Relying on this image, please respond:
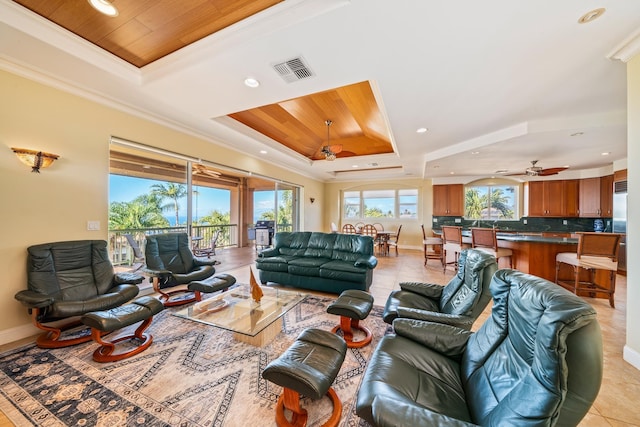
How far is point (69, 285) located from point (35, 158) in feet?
4.64

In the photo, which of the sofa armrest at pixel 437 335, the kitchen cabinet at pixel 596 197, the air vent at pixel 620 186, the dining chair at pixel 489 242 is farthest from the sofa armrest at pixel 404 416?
the kitchen cabinet at pixel 596 197

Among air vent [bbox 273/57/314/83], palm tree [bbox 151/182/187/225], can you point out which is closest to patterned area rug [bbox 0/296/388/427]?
palm tree [bbox 151/182/187/225]

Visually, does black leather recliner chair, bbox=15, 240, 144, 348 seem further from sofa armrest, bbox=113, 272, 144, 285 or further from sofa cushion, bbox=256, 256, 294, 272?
sofa cushion, bbox=256, 256, 294, 272

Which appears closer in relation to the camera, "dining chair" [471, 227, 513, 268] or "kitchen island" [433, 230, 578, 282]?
"kitchen island" [433, 230, 578, 282]

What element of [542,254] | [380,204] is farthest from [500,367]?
[380,204]

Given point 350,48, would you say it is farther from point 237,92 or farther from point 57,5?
point 57,5

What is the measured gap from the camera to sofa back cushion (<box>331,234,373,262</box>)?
415 centimetres

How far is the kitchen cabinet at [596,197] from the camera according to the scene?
589cm

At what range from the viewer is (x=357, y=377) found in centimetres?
192

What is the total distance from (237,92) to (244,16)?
0.99 meters

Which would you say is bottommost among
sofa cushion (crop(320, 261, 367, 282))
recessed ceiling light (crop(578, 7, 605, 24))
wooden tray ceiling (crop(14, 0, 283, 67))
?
sofa cushion (crop(320, 261, 367, 282))

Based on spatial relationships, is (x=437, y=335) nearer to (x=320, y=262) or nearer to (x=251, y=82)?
(x=320, y=262)

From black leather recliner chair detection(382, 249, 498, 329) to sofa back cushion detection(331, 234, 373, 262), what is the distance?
1.50 metres

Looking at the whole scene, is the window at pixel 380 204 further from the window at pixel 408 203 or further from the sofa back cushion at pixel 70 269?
the sofa back cushion at pixel 70 269
